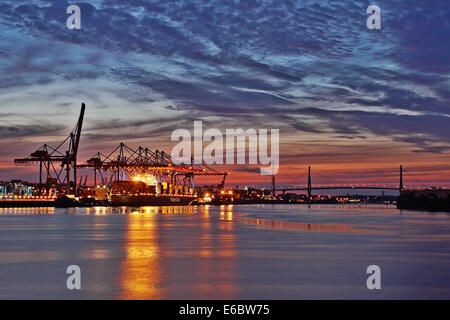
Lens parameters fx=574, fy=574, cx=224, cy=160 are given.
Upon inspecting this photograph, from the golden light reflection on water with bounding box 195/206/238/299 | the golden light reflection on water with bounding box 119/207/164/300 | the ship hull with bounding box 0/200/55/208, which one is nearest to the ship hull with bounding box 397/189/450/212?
the golden light reflection on water with bounding box 195/206/238/299

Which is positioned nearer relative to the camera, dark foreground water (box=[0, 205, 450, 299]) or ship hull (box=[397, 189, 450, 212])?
dark foreground water (box=[0, 205, 450, 299])

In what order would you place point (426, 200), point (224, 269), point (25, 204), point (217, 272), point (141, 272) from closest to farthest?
1. point (141, 272)
2. point (217, 272)
3. point (224, 269)
4. point (426, 200)
5. point (25, 204)

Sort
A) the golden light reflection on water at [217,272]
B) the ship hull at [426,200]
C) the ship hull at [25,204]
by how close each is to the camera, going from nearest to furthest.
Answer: the golden light reflection on water at [217,272] → the ship hull at [426,200] → the ship hull at [25,204]

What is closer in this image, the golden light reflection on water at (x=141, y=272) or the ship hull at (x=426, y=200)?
the golden light reflection on water at (x=141, y=272)

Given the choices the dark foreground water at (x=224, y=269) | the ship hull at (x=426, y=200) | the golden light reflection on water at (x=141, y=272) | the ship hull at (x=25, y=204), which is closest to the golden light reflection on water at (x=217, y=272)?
the dark foreground water at (x=224, y=269)

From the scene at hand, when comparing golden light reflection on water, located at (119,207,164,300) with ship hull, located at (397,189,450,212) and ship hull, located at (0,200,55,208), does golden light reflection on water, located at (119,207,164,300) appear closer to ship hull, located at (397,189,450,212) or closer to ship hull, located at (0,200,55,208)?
ship hull, located at (397,189,450,212)

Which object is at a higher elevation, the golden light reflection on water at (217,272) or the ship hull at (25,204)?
the golden light reflection on water at (217,272)

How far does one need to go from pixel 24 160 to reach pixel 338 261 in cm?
15583

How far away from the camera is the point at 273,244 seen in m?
29.1

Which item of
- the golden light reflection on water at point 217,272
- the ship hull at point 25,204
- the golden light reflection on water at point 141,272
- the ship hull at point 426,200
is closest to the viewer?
the golden light reflection on water at point 141,272

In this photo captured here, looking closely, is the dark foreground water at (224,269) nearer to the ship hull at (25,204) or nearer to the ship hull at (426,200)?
the ship hull at (426,200)

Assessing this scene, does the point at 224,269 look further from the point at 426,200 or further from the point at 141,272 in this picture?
the point at 426,200

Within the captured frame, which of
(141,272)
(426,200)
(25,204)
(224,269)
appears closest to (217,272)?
(224,269)
